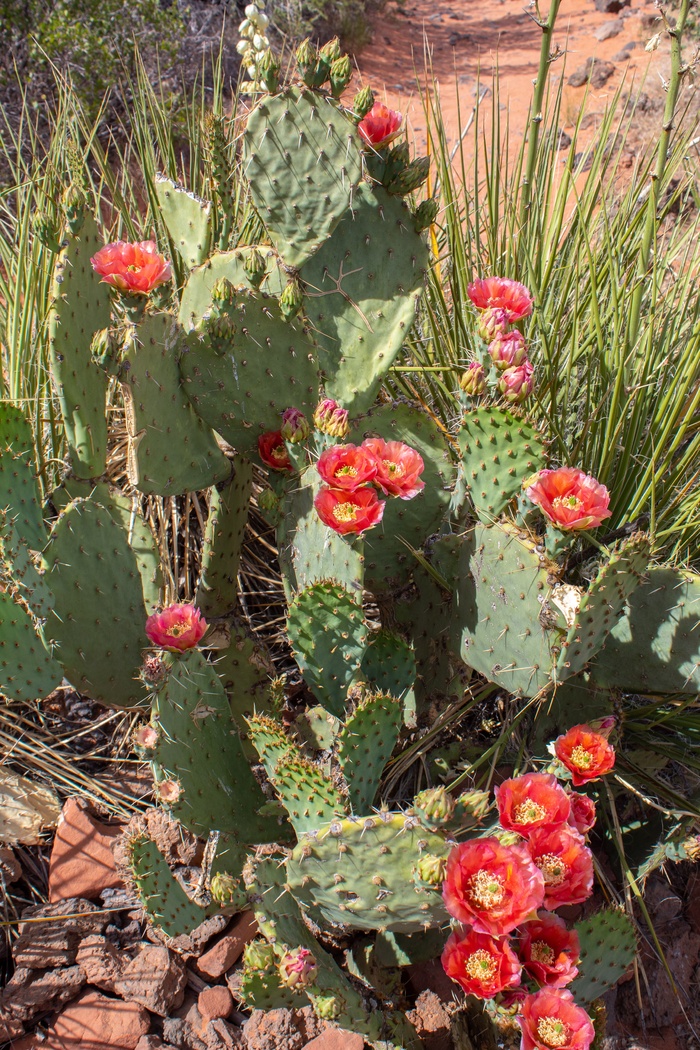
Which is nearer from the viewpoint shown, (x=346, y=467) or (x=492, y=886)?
(x=492, y=886)

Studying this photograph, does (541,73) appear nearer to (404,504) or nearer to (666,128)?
(666,128)

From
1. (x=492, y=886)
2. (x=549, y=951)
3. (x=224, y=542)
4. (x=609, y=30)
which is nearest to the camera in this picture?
(x=492, y=886)

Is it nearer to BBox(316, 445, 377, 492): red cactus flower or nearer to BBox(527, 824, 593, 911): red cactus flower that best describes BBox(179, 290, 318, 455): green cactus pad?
BBox(316, 445, 377, 492): red cactus flower

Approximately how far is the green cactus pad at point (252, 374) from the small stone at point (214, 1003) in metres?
1.16

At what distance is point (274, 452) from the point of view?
5.58ft

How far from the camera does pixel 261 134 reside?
1.64 meters

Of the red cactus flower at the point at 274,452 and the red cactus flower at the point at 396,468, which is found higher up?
the red cactus flower at the point at 396,468

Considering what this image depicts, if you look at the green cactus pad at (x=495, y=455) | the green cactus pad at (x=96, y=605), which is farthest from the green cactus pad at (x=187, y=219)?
the green cactus pad at (x=495, y=455)

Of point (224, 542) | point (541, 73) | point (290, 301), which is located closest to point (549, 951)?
point (224, 542)

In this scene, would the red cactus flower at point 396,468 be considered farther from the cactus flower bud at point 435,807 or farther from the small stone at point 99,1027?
the small stone at point 99,1027

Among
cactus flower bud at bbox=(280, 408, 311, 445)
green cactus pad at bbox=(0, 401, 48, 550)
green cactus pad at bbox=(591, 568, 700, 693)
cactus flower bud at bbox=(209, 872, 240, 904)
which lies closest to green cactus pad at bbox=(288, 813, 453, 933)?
cactus flower bud at bbox=(209, 872, 240, 904)

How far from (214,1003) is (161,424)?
47.4 inches

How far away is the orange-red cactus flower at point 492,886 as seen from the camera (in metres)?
1.06

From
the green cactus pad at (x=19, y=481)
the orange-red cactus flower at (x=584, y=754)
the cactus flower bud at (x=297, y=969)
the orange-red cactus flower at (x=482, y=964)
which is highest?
the green cactus pad at (x=19, y=481)
